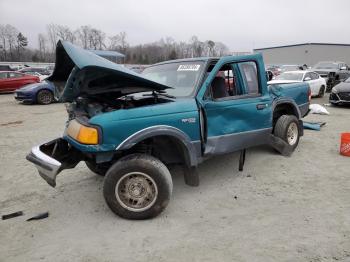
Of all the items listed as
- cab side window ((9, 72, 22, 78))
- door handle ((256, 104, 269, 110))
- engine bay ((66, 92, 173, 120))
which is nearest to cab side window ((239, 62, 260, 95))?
door handle ((256, 104, 269, 110))

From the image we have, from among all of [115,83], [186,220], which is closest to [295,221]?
[186,220]

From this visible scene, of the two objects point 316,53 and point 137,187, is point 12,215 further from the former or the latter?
point 316,53

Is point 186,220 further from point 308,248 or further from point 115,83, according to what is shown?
point 115,83

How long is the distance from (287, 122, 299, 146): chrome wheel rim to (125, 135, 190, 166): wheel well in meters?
2.85

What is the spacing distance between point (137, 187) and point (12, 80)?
18979 mm

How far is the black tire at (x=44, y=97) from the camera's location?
1539 cm

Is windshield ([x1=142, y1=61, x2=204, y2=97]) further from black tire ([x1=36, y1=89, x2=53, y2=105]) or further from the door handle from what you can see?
black tire ([x1=36, y1=89, x2=53, y2=105])

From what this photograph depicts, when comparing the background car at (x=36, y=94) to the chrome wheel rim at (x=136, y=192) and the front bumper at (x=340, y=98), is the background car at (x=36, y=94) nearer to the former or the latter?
the front bumper at (x=340, y=98)

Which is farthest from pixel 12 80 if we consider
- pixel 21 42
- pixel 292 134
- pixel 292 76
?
pixel 21 42

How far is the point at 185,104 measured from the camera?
415 centimetres

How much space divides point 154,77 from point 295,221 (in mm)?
2811

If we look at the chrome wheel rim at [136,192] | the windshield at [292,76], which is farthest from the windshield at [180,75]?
the windshield at [292,76]

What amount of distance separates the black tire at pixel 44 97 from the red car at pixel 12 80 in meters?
5.06

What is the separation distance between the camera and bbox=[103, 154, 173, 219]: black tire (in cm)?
376
